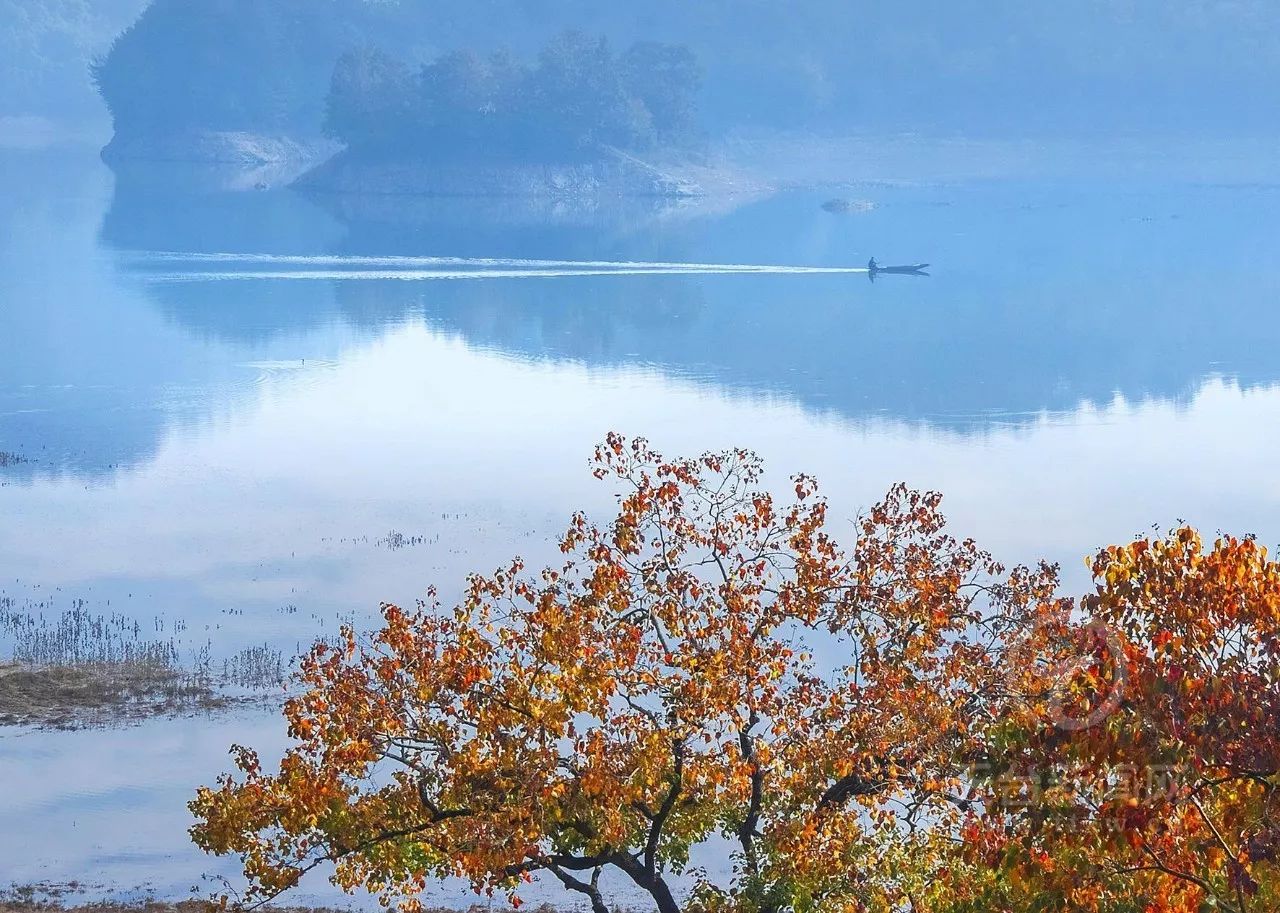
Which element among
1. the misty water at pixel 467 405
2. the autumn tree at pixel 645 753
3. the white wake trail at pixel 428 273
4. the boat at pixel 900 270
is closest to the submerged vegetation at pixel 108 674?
the misty water at pixel 467 405

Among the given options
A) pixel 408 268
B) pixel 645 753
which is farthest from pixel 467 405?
pixel 645 753

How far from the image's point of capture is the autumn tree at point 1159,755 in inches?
398

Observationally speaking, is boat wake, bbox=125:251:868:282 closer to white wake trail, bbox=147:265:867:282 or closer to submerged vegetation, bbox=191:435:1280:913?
white wake trail, bbox=147:265:867:282

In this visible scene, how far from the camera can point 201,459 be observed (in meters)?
52.5

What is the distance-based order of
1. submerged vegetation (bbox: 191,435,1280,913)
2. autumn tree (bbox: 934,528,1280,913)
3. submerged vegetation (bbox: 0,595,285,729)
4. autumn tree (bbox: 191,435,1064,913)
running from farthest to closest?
submerged vegetation (bbox: 0,595,285,729), autumn tree (bbox: 191,435,1064,913), submerged vegetation (bbox: 191,435,1280,913), autumn tree (bbox: 934,528,1280,913)

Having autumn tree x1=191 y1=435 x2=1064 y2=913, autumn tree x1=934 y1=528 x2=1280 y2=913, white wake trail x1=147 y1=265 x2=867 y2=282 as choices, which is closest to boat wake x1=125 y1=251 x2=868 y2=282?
white wake trail x1=147 y1=265 x2=867 y2=282

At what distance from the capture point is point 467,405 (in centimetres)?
6216

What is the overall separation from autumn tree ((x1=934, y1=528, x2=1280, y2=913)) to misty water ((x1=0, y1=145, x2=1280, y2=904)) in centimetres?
1453

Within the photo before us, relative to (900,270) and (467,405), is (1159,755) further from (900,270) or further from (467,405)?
(900,270)

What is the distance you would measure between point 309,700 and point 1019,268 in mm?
98896

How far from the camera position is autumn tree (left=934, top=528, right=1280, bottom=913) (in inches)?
398

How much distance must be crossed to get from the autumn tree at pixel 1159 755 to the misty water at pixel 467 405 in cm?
1453

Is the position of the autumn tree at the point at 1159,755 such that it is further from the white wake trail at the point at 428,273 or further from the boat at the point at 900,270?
the boat at the point at 900,270

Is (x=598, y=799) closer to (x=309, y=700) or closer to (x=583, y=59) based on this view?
(x=309, y=700)
